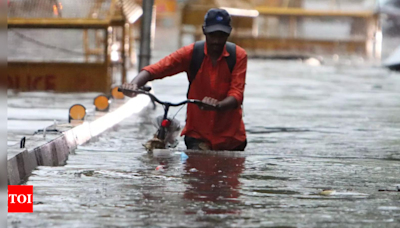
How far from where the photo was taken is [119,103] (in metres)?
15.8

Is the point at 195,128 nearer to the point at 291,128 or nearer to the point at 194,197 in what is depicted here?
the point at 194,197

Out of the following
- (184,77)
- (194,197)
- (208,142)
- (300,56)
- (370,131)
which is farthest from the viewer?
(300,56)

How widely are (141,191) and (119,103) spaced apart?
8149 mm

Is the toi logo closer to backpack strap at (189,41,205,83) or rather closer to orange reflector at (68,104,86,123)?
backpack strap at (189,41,205,83)

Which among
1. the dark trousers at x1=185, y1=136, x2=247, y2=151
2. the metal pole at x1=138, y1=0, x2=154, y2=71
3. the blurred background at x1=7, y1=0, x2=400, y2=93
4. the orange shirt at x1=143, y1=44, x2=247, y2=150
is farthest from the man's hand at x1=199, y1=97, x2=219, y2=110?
the blurred background at x1=7, y1=0, x2=400, y2=93

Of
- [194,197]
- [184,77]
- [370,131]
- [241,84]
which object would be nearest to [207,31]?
[241,84]

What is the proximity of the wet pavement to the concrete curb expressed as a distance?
125 millimetres

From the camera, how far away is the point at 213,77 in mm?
9477

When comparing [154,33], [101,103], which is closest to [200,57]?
[101,103]

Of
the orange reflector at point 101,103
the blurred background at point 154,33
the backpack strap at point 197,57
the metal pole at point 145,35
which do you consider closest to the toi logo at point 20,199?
the backpack strap at point 197,57

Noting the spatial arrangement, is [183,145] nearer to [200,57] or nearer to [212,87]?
[212,87]

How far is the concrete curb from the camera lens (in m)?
8.02

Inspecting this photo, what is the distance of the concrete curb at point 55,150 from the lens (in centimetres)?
802

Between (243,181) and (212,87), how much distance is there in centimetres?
137
